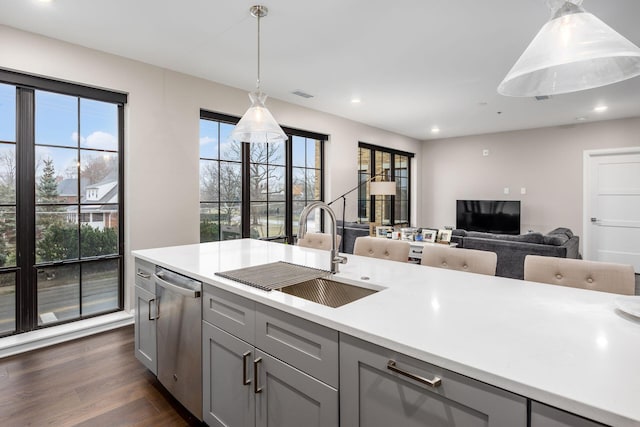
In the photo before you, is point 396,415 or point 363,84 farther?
point 363,84

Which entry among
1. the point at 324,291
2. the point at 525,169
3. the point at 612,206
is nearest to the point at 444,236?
the point at 324,291

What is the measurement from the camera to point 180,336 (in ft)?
6.24

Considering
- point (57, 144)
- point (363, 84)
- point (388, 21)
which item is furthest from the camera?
point (363, 84)

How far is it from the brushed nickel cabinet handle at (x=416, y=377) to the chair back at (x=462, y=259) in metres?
1.17

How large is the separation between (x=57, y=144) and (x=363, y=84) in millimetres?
3140

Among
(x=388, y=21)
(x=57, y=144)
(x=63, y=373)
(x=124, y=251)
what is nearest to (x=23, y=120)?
→ (x=57, y=144)

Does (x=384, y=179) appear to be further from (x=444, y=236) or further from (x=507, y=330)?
(x=507, y=330)

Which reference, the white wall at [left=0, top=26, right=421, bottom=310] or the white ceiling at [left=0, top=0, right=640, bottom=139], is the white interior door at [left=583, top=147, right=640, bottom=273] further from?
the white wall at [left=0, top=26, right=421, bottom=310]

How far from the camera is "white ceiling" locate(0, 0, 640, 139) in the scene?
2449mm

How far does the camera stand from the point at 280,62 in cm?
343

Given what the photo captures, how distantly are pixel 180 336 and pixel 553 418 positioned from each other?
174 cm

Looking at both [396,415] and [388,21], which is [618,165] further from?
[396,415]

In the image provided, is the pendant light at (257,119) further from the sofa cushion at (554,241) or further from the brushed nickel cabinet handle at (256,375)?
the sofa cushion at (554,241)

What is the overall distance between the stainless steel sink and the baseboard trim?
2.37 m
